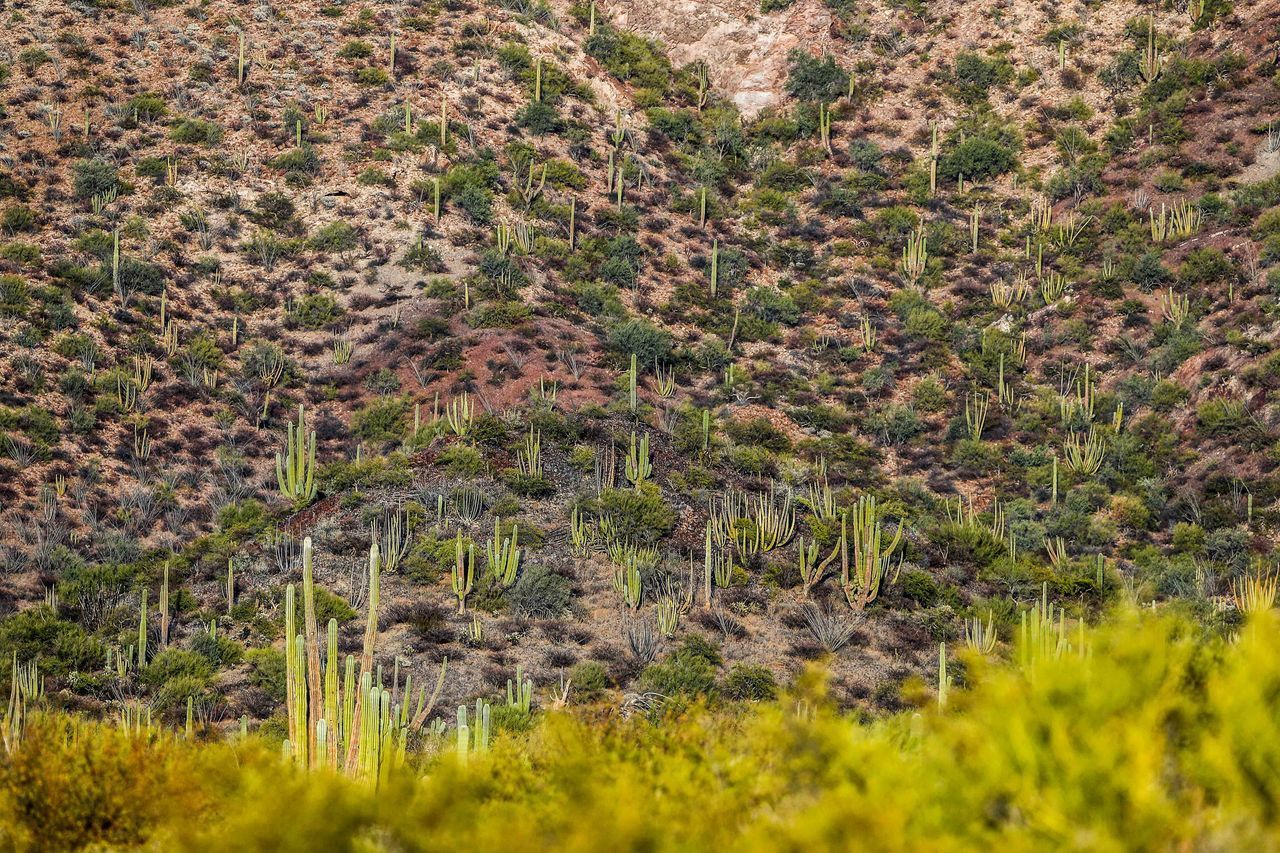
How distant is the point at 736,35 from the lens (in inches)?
1764

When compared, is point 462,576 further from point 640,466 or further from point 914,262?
point 914,262

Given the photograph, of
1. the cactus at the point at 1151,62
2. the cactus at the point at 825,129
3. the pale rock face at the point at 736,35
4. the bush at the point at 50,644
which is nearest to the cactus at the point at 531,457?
the bush at the point at 50,644

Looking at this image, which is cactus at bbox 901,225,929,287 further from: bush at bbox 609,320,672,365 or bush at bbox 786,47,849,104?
bush at bbox 786,47,849,104

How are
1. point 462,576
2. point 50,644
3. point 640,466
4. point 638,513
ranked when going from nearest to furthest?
point 50,644 < point 462,576 < point 638,513 < point 640,466

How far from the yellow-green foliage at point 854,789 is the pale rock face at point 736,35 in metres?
38.4

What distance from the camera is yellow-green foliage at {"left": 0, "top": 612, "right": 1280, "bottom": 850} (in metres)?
4.69

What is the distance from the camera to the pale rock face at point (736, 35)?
42.9 m

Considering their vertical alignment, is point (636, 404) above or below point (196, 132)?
below

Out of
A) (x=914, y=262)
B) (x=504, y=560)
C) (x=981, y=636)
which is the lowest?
(x=981, y=636)

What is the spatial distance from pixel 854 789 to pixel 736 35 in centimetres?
4353

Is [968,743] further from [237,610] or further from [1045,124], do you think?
[1045,124]

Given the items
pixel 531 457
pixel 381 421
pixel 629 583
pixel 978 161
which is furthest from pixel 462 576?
pixel 978 161

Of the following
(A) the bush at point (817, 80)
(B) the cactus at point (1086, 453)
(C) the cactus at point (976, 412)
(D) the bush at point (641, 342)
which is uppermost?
(A) the bush at point (817, 80)

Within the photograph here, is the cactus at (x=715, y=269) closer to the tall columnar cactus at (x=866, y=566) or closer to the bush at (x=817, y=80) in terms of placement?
the bush at (x=817, y=80)
